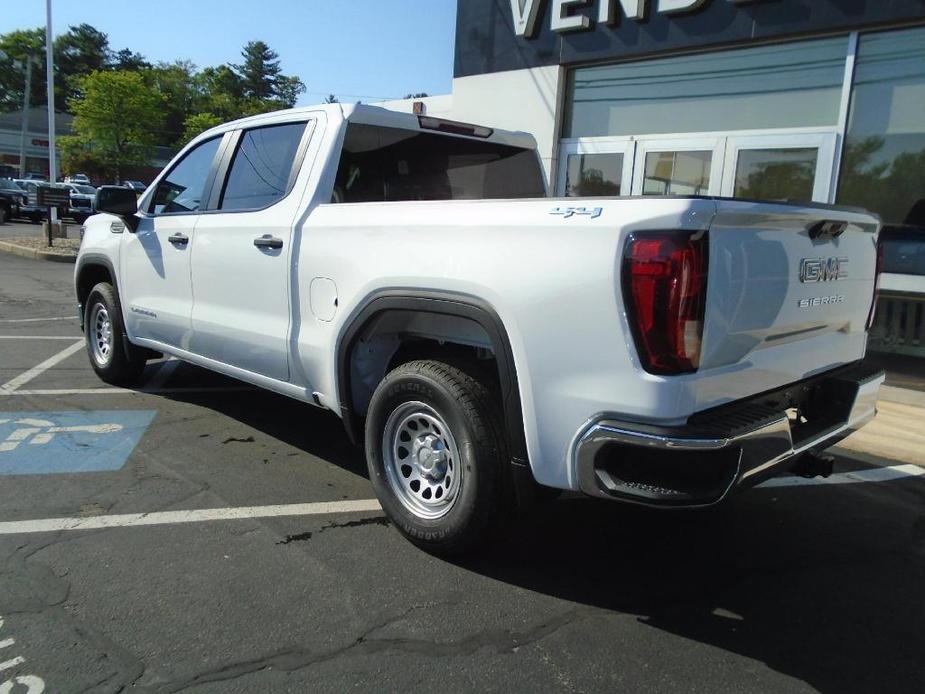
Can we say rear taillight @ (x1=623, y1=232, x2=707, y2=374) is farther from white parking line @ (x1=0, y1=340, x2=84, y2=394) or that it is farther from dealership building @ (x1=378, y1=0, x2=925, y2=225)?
dealership building @ (x1=378, y1=0, x2=925, y2=225)

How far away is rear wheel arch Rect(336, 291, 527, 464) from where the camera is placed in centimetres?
288

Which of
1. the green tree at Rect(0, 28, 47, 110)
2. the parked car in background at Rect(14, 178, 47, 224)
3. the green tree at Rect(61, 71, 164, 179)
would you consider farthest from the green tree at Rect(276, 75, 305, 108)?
the parked car in background at Rect(14, 178, 47, 224)

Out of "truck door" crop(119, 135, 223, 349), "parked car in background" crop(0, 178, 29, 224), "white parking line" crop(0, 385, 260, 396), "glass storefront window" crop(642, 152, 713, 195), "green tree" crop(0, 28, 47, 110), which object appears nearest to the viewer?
"truck door" crop(119, 135, 223, 349)

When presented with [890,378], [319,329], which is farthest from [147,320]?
[890,378]

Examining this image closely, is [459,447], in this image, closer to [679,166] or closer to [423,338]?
[423,338]

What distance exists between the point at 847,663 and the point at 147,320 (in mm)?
4780

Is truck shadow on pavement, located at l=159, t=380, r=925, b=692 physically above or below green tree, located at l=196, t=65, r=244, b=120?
below

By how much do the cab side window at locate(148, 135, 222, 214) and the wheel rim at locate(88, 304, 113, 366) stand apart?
118cm

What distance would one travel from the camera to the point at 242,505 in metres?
3.87

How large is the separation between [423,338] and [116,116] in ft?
150

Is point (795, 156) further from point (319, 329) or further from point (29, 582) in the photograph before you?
point (29, 582)

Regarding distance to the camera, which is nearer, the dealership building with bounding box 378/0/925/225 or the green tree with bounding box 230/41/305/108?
the dealership building with bounding box 378/0/925/225

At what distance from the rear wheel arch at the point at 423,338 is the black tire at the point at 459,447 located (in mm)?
Result: 105

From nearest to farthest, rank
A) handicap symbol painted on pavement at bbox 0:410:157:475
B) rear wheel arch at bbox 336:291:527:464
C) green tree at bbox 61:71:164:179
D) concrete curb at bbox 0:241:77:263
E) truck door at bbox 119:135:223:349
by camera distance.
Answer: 1. rear wheel arch at bbox 336:291:527:464
2. handicap symbol painted on pavement at bbox 0:410:157:475
3. truck door at bbox 119:135:223:349
4. concrete curb at bbox 0:241:77:263
5. green tree at bbox 61:71:164:179
